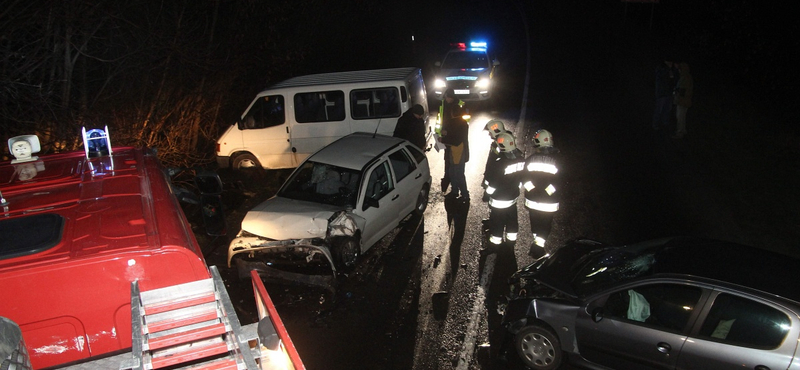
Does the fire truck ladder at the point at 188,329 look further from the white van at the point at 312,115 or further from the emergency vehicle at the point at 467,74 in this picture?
the emergency vehicle at the point at 467,74

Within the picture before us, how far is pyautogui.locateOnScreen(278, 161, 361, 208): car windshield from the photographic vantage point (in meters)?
7.85

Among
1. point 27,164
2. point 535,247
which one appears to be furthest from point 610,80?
point 27,164

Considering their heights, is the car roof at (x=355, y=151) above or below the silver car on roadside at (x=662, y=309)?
above

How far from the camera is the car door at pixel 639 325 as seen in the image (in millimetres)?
4750

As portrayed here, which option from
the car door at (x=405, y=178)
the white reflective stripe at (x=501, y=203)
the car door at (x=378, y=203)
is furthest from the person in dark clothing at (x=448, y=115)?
the white reflective stripe at (x=501, y=203)

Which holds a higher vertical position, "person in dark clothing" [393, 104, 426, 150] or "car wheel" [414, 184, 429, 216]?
"person in dark clothing" [393, 104, 426, 150]

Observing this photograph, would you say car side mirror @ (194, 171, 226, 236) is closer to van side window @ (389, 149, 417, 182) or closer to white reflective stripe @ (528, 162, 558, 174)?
van side window @ (389, 149, 417, 182)

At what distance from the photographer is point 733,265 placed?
4797 mm

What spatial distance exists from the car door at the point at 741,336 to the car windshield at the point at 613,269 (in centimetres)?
63

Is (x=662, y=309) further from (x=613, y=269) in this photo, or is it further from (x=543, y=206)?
(x=543, y=206)

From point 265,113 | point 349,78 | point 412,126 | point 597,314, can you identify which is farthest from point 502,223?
point 265,113

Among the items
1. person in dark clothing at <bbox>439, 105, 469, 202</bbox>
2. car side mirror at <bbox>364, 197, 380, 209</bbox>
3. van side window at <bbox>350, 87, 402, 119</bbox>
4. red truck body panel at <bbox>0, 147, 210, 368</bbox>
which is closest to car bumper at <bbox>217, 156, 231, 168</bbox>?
van side window at <bbox>350, 87, 402, 119</bbox>

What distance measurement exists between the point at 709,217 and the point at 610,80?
13197mm

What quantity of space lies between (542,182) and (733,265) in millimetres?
2816
